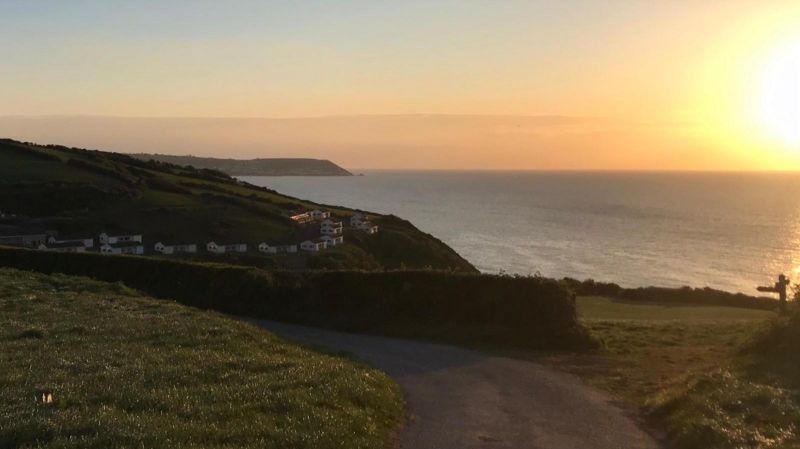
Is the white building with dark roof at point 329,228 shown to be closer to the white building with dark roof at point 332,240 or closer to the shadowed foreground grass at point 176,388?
the white building with dark roof at point 332,240

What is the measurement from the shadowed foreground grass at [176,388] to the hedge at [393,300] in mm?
6262

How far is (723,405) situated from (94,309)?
19131mm

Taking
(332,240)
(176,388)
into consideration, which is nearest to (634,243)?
(332,240)

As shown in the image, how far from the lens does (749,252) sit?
11881cm

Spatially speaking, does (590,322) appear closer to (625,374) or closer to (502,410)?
(625,374)

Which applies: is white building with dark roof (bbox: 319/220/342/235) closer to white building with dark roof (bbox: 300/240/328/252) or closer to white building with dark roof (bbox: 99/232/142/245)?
white building with dark roof (bbox: 300/240/328/252)

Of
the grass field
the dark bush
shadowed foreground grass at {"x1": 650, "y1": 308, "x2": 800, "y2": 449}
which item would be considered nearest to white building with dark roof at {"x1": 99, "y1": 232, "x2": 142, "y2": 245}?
the dark bush

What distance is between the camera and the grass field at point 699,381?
41.3 ft

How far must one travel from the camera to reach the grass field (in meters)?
12.6

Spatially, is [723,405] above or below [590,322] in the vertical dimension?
above

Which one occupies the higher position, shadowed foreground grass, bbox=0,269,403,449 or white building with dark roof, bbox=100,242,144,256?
shadowed foreground grass, bbox=0,269,403,449

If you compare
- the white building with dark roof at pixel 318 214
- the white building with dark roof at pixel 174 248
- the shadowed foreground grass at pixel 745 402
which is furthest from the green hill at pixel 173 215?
the shadowed foreground grass at pixel 745 402

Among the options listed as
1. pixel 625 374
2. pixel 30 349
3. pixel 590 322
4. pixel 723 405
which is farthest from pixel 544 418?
pixel 590 322

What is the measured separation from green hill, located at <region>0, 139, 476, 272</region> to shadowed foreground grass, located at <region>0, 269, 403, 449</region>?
55264 mm
